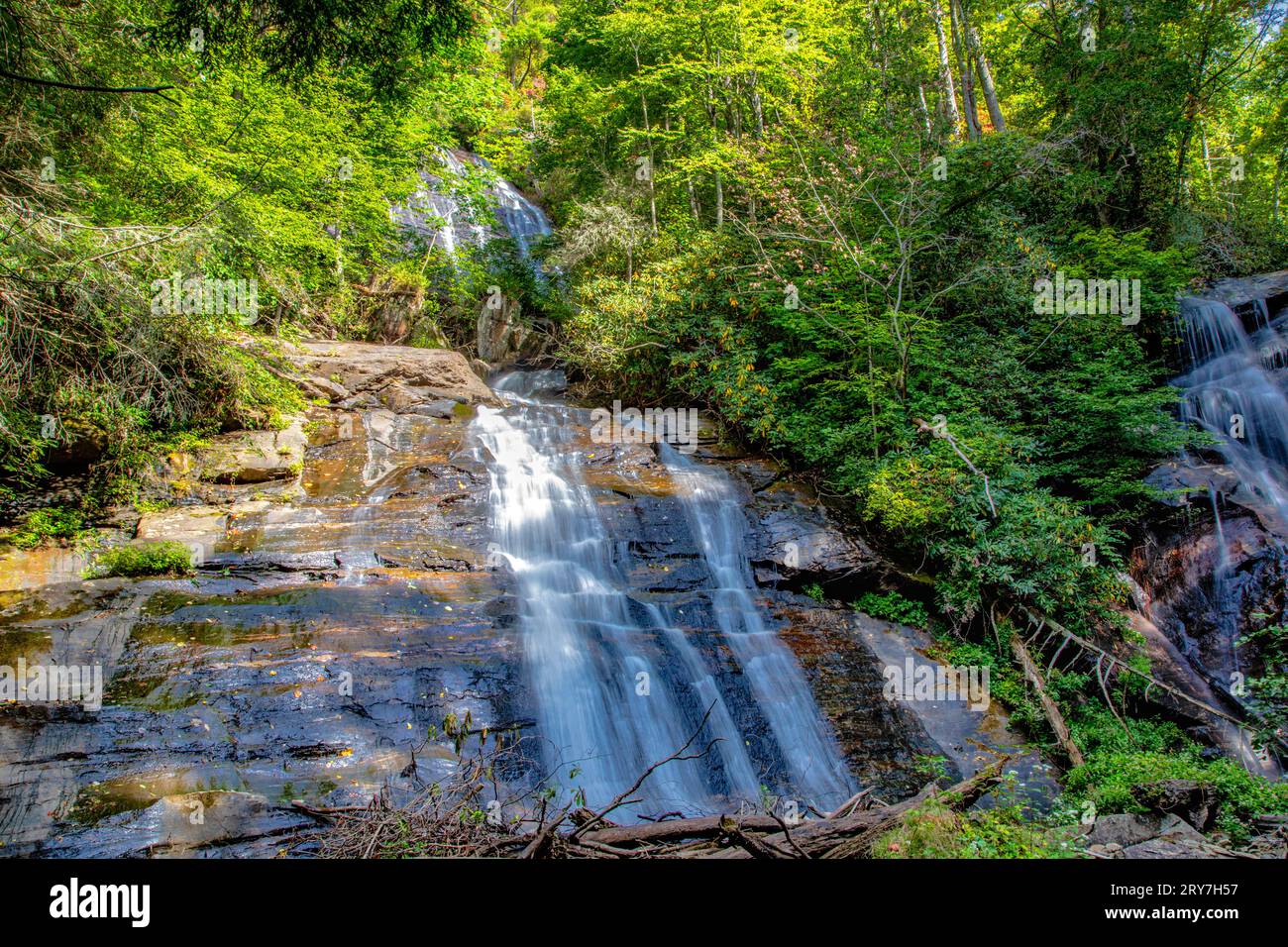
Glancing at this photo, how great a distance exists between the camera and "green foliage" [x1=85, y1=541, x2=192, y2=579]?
265 inches

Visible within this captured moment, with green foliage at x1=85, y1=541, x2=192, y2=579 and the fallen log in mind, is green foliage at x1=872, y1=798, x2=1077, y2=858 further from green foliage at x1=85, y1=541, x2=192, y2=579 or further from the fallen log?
green foliage at x1=85, y1=541, x2=192, y2=579

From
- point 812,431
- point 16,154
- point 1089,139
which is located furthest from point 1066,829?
point 1089,139

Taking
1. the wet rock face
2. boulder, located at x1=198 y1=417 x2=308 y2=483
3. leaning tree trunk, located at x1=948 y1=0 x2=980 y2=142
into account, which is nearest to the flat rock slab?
boulder, located at x1=198 y1=417 x2=308 y2=483

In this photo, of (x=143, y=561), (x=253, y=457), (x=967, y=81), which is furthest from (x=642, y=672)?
(x=967, y=81)

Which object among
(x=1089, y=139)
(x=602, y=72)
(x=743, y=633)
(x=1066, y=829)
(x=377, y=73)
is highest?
(x=602, y=72)

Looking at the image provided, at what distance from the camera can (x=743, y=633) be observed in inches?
322

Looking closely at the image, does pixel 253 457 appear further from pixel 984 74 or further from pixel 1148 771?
pixel 984 74

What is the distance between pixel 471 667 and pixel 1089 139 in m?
14.1
